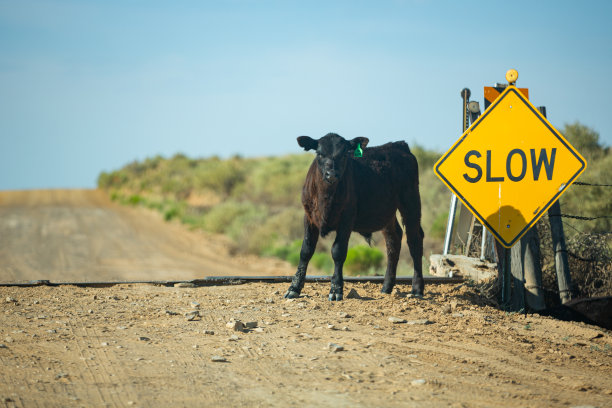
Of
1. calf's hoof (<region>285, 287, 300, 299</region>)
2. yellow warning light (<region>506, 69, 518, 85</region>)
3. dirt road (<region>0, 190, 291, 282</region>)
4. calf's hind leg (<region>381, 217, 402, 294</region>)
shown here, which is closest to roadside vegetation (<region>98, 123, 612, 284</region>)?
calf's hind leg (<region>381, 217, 402, 294</region>)

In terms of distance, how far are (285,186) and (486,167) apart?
97.8 ft

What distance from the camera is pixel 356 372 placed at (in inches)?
227

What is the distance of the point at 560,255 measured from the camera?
10.2 metres

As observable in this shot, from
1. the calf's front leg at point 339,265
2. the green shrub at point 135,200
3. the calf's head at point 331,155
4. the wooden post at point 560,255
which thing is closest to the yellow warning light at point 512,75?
the wooden post at point 560,255

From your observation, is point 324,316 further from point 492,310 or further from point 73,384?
point 73,384

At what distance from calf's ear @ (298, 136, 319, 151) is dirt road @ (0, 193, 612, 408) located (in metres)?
2.16

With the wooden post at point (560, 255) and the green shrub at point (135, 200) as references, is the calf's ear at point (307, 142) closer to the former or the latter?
the wooden post at point (560, 255)

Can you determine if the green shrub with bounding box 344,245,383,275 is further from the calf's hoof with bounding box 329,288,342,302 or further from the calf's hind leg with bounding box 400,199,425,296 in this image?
the calf's hoof with bounding box 329,288,342,302

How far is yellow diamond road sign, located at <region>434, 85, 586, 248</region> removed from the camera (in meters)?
8.62

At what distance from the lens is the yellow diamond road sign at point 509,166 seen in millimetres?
8625

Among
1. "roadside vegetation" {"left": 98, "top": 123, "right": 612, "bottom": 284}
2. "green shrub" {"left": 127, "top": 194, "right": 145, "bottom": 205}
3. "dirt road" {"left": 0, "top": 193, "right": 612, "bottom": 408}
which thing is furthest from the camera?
"green shrub" {"left": 127, "top": 194, "right": 145, "bottom": 205}

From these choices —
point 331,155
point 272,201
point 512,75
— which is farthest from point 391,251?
point 272,201

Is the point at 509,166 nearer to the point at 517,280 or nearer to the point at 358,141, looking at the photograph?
the point at 517,280

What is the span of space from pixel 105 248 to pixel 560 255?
1747 cm
